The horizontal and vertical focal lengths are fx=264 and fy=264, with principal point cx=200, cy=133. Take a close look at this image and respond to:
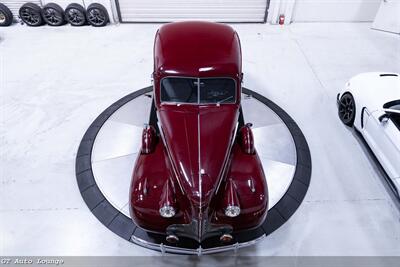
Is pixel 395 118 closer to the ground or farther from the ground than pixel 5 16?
closer to the ground

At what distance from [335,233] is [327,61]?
4.48 m

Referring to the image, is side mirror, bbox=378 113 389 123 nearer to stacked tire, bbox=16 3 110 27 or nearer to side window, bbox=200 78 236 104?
side window, bbox=200 78 236 104

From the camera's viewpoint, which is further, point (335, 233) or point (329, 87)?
point (329, 87)

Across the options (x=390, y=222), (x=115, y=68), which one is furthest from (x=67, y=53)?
(x=390, y=222)

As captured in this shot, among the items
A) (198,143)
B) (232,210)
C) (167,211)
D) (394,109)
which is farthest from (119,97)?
(394,109)

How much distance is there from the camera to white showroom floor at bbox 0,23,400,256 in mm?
3158

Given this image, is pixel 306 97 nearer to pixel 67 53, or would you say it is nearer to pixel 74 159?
pixel 74 159

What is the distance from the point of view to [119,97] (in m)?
5.13

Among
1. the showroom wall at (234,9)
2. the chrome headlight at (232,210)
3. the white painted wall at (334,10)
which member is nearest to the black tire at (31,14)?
the showroom wall at (234,9)

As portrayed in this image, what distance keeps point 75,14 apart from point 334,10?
7.53 meters

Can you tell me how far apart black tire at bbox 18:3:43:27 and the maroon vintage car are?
19.5ft

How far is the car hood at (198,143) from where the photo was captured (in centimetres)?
253

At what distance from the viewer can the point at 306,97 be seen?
5207 mm

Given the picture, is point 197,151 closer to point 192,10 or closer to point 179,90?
point 179,90
